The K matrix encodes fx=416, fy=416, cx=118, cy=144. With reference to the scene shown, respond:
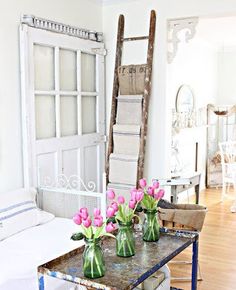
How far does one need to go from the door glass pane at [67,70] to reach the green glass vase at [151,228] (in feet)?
6.04

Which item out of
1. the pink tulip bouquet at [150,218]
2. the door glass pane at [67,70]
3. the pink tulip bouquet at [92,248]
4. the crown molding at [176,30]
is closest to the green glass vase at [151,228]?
the pink tulip bouquet at [150,218]

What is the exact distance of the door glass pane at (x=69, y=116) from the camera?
3762 mm

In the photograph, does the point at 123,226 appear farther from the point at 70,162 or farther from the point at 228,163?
the point at 228,163

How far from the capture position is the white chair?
19.9ft

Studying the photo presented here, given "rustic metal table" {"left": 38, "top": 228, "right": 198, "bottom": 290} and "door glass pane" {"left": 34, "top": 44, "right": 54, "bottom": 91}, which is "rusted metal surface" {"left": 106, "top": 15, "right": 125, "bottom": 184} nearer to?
"door glass pane" {"left": 34, "top": 44, "right": 54, "bottom": 91}

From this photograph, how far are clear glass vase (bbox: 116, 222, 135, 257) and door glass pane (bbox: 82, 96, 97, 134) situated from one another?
211cm

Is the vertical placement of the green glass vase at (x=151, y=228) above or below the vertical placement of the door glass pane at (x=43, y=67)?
below

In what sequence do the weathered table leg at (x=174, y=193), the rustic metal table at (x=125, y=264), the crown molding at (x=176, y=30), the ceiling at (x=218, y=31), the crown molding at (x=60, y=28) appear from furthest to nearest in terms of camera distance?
the ceiling at (x=218, y=31) → the weathered table leg at (x=174, y=193) → the crown molding at (x=176, y=30) → the crown molding at (x=60, y=28) → the rustic metal table at (x=125, y=264)

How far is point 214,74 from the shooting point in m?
7.26

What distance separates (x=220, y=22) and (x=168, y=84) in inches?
67.8

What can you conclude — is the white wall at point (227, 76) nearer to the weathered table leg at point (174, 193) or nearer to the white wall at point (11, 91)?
the weathered table leg at point (174, 193)

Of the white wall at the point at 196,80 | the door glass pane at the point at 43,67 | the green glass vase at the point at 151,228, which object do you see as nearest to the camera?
the green glass vase at the point at 151,228

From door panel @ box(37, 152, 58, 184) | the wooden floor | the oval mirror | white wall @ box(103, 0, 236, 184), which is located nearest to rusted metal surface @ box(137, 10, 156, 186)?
white wall @ box(103, 0, 236, 184)

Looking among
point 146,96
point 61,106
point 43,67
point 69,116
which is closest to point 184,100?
point 146,96
